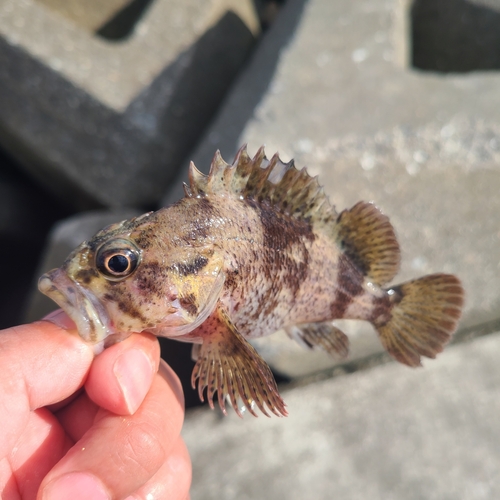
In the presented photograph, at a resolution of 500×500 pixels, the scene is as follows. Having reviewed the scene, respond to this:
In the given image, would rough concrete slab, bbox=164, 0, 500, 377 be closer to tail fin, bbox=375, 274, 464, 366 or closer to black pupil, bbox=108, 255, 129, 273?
tail fin, bbox=375, 274, 464, 366

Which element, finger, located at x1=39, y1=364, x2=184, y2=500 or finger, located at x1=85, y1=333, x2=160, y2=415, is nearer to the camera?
finger, located at x1=39, y1=364, x2=184, y2=500

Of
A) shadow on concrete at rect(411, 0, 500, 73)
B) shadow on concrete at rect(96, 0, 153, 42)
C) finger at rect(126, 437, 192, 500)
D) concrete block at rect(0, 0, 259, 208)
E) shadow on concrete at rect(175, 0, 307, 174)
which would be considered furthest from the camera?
shadow on concrete at rect(96, 0, 153, 42)

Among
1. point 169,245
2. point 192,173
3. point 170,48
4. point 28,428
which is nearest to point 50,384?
point 28,428

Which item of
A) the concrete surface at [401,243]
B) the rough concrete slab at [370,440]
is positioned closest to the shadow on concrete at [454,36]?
the concrete surface at [401,243]

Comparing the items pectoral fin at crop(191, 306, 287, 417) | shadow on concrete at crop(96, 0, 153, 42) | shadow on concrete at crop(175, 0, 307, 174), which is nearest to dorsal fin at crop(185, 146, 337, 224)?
pectoral fin at crop(191, 306, 287, 417)

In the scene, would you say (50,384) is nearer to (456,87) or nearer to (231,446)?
(231,446)
